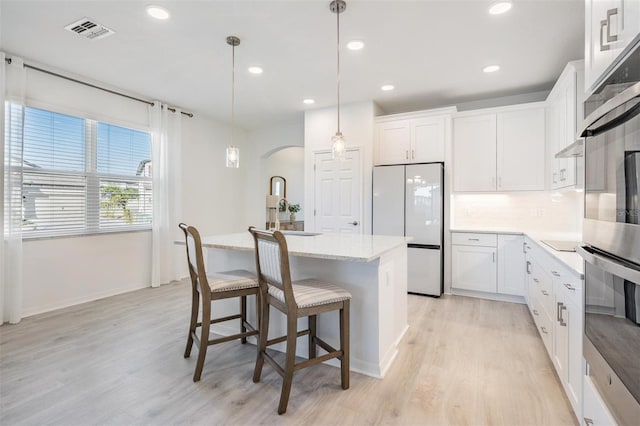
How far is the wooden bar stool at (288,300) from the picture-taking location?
180 centimetres

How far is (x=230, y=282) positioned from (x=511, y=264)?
3399 millimetres

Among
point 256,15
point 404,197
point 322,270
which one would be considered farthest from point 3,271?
point 404,197

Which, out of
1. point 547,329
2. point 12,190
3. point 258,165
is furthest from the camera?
point 258,165

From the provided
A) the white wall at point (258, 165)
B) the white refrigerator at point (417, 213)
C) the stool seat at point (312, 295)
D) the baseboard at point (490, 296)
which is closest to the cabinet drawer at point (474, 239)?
the white refrigerator at point (417, 213)

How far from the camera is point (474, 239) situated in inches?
161

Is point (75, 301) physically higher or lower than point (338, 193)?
lower

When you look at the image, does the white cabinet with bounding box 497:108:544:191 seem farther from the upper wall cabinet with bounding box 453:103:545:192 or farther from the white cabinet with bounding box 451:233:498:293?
the white cabinet with bounding box 451:233:498:293

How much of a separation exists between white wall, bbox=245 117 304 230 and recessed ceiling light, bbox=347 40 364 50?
3.09m

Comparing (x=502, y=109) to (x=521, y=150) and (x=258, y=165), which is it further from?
(x=258, y=165)

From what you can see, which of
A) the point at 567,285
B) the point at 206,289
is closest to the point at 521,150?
the point at 567,285

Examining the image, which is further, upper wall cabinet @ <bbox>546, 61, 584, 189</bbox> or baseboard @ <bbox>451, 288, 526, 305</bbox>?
baseboard @ <bbox>451, 288, 526, 305</bbox>

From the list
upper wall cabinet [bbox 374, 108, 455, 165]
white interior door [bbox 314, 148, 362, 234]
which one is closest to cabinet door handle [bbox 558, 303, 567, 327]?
upper wall cabinet [bbox 374, 108, 455, 165]

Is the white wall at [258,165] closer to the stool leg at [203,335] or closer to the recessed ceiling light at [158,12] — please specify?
the recessed ceiling light at [158,12]

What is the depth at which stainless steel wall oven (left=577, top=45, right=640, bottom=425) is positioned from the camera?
0.90 m
